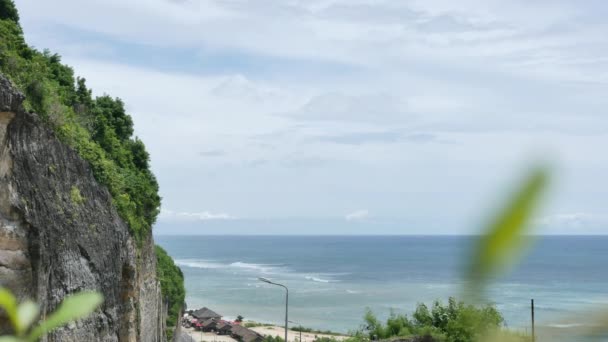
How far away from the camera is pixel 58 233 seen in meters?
10.1

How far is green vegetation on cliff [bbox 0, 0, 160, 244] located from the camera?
34.9 ft

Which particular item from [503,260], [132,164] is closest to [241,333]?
[132,164]

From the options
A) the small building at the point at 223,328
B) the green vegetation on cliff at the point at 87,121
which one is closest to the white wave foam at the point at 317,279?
the small building at the point at 223,328

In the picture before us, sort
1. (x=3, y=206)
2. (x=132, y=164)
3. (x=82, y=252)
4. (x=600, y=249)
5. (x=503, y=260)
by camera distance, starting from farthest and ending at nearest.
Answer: (x=600, y=249), (x=132, y=164), (x=82, y=252), (x=3, y=206), (x=503, y=260)

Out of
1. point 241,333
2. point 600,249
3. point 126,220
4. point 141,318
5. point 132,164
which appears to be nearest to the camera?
point 126,220

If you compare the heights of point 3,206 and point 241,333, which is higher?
point 3,206

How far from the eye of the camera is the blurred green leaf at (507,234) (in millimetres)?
324

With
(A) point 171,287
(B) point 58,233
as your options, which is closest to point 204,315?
(A) point 171,287

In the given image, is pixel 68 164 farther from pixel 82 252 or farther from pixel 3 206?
pixel 3 206

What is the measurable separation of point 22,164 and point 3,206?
0.75 metres

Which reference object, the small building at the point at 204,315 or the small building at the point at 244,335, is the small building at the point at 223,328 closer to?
the small building at the point at 244,335

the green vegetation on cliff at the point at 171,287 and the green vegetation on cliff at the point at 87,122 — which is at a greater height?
the green vegetation on cliff at the point at 87,122

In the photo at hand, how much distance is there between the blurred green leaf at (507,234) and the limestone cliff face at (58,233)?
8917 millimetres

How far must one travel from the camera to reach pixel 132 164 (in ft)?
54.5
